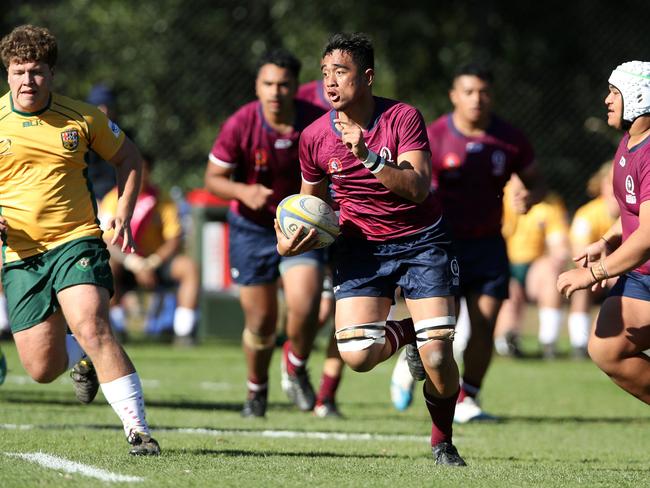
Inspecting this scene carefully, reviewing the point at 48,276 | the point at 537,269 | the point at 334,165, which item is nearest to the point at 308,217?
the point at 334,165

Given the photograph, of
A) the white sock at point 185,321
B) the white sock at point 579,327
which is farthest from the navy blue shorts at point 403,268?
the white sock at point 185,321

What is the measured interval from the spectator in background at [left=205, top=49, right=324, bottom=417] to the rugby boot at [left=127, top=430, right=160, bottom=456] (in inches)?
102

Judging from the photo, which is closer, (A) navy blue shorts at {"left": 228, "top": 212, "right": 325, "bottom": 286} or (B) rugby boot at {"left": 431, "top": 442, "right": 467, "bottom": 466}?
(B) rugby boot at {"left": 431, "top": 442, "right": 467, "bottom": 466}

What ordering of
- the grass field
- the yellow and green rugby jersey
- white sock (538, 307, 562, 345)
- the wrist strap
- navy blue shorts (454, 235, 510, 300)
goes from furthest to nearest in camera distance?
white sock (538, 307, 562, 345)
navy blue shorts (454, 235, 510, 300)
the yellow and green rugby jersey
the wrist strap
the grass field

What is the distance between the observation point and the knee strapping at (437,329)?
6.14 m

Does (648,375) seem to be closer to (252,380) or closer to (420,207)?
(420,207)

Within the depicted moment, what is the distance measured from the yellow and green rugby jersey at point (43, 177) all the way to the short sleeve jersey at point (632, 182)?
2.74m

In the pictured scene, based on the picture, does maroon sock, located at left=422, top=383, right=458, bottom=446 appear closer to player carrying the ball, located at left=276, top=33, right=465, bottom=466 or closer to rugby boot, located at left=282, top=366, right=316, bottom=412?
player carrying the ball, located at left=276, top=33, right=465, bottom=466

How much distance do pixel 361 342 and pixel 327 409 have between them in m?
2.74

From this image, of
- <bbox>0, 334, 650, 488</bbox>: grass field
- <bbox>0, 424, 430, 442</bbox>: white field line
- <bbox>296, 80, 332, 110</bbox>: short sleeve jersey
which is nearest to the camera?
<bbox>0, 334, 650, 488</bbox>: grass field

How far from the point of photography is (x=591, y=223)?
568 inches

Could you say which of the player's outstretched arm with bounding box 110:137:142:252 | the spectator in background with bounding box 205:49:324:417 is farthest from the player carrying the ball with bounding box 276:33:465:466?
the spectator in background with bounding box 205:49:324:417

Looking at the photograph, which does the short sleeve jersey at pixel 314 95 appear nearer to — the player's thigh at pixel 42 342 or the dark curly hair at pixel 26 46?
the dark curly hair at pixel 26 46

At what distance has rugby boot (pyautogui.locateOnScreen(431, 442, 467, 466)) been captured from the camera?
6.31 meters
